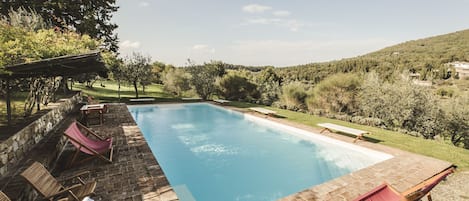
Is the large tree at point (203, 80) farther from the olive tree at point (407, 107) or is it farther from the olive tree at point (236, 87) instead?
the olive tree at point (407, 107)

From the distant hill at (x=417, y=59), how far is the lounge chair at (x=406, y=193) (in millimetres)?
27387

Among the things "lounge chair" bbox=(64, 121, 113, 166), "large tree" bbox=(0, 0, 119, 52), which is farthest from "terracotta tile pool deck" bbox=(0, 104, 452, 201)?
"large tree" bbox=(0, 0, 119, 52)

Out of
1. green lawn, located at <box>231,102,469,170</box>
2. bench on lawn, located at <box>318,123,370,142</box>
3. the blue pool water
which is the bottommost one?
the blue pool water

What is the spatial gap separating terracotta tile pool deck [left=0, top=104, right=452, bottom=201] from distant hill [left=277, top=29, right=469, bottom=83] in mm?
24203

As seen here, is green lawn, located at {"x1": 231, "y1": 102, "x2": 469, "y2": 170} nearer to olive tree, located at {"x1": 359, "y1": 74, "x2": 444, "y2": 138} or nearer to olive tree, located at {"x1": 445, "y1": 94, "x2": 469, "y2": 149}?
olive tree, located at {"x1": 359, "y1": 74, "x2": 444, "y2": 138}

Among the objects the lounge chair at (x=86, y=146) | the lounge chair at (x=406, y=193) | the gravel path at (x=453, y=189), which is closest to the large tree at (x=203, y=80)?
the lounge chair at (x=86, y=146)

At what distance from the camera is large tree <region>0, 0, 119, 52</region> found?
12222 millimetres

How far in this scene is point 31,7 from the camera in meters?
12.2

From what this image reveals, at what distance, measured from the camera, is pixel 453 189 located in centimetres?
523

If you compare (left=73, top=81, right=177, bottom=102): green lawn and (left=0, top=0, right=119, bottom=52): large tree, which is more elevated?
(left=0, top=0, right=119, bottom=52): large tree

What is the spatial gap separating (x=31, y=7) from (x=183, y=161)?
12064 millimetres

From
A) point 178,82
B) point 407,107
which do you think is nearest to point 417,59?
point 407,107

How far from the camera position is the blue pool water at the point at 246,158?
6.29 m

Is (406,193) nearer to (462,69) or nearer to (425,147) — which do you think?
(425,147)
